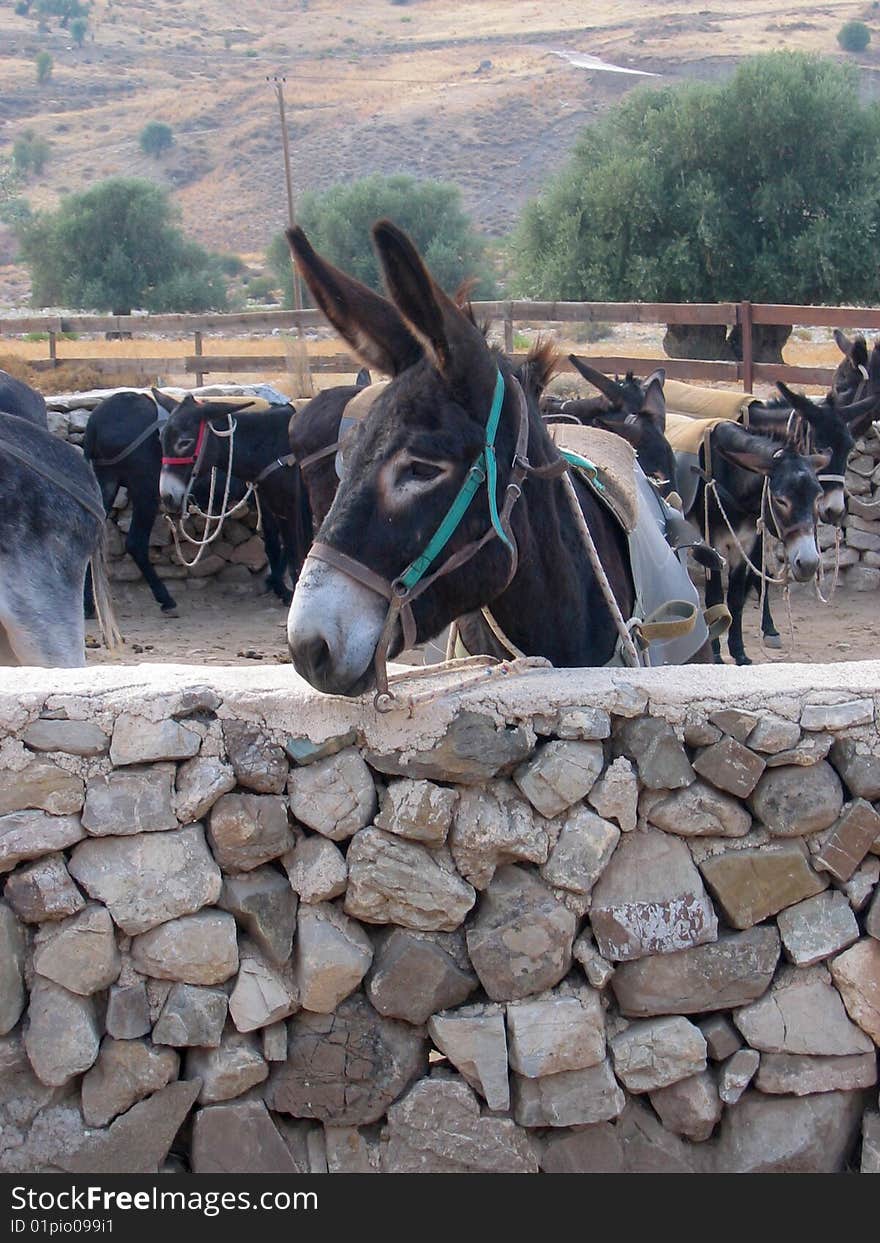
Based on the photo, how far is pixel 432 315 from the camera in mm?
2508

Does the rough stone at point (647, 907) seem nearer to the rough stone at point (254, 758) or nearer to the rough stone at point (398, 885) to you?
the rough stone at point (398, 885)

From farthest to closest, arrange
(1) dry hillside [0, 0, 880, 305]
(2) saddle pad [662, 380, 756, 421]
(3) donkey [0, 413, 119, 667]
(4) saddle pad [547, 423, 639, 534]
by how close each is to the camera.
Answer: (1) dry hillside [0, 0, 880, 305] → (2) saddle pad [662, 380, 756, 421] → (3) donkey [0, 413, 119, 667] → (4) saddle pad [547, 423, 639, 534]

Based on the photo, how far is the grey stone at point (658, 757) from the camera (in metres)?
2.41

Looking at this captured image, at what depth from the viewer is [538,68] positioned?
7081cm

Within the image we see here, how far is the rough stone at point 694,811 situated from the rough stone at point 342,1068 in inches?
26.3

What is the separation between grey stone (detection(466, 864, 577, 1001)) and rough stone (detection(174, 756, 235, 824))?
1.86 ft

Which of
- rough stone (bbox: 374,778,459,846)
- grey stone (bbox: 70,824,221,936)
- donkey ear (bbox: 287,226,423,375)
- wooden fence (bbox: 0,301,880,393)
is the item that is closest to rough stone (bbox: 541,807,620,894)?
rough stone (bbox: 374,778,459,846)

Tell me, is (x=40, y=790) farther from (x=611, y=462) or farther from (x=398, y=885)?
(x=611, y=462)

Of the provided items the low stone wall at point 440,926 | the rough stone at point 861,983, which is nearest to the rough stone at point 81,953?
the low stone wall at point 440,926

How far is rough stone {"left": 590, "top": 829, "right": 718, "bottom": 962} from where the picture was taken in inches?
94.6

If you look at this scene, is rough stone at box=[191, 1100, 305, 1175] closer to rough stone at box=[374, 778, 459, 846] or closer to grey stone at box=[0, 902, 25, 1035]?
grey stone at box=[0, 902, 25, 1035]

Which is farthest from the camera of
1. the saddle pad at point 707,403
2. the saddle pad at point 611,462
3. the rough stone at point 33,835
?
the saddle pad at point 707,403

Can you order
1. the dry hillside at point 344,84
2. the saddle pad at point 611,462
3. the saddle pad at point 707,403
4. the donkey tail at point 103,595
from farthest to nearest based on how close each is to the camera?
1. the dry hillside at point 344,84
2. the saddle pad at point 707,403
3. the donkey tail at point 103,595
4. the saddle pad at point 611,462
